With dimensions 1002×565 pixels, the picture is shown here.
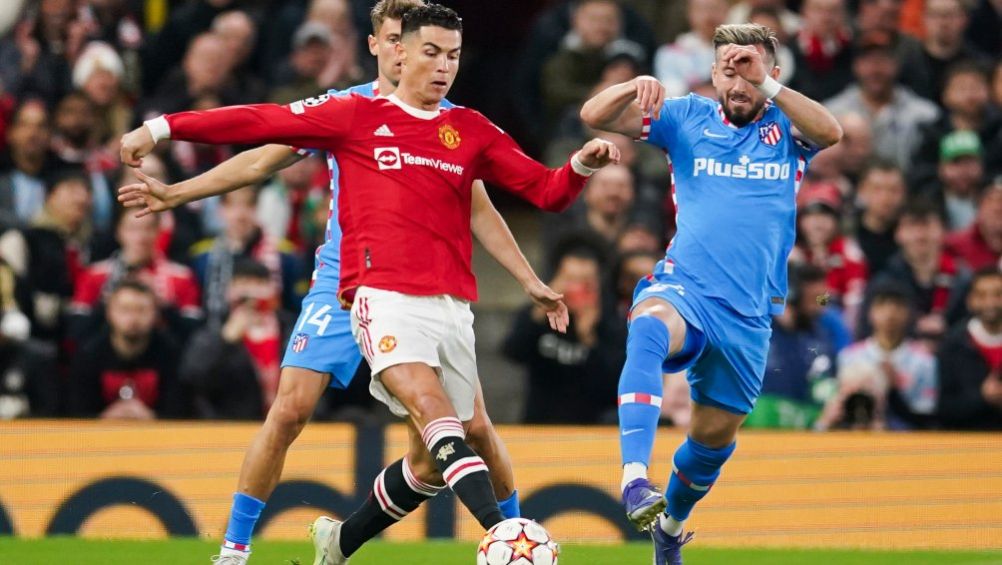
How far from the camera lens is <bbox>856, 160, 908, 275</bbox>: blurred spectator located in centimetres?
1330

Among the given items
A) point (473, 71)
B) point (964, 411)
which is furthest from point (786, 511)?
point (473, 71)

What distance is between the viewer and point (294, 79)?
14867 millimetres

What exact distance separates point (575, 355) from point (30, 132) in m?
4.89

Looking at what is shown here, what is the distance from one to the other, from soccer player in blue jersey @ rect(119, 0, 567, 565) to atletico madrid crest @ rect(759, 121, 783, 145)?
138 centimetres

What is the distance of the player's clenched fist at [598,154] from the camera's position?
7742 mm

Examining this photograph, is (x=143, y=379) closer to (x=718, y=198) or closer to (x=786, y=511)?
(x=786, y=511)

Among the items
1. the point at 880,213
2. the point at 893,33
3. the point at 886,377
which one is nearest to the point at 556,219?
the point at 880,213

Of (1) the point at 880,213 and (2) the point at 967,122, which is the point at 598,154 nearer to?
(1) the point at 880,213

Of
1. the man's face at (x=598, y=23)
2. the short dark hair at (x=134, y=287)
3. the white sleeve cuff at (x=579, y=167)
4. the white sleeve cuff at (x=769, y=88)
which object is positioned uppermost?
the man's face at (x=598, y=23)

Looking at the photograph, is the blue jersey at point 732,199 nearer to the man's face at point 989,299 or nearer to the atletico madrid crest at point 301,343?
the atletico madrid crest at point 301,343

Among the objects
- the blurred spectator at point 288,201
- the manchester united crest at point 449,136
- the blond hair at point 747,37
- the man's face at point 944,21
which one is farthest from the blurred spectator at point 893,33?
the manchester united crest at point 449,136

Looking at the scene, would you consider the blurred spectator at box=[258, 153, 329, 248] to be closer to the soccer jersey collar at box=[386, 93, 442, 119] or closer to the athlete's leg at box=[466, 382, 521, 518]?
the athlete's leg at box=[466, 382, 521, 518]

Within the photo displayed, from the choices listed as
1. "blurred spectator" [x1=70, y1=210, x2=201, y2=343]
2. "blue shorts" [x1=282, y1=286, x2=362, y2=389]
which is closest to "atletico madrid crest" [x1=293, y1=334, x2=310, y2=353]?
"blue shorts" [x1=282, y1=286, x2=362, y2=389]

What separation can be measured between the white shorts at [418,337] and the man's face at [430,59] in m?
0.93
